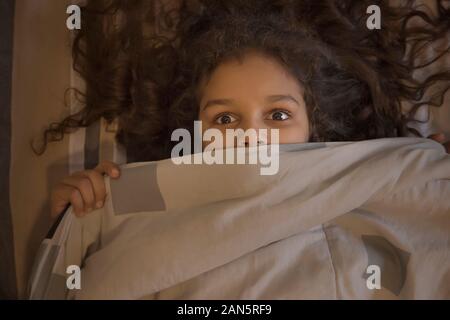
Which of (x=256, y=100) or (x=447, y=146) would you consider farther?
(x=447, y=146)

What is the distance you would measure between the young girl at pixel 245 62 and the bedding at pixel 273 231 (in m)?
0.12

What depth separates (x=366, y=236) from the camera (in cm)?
81

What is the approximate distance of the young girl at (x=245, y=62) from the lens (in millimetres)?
929

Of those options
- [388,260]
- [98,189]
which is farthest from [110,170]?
[388,260]

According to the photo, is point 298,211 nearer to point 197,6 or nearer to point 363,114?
point 363,114

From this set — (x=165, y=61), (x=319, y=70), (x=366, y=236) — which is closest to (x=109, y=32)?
(x=165, y=61)

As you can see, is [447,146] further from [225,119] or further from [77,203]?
[77,203]

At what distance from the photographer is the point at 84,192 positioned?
840 mm

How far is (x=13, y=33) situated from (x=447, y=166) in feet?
2.96

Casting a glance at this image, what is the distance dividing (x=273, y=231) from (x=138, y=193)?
0.25m

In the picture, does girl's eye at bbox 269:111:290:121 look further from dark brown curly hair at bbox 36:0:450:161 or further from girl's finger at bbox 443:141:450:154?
girl's finger at bbox 443:141:450:154

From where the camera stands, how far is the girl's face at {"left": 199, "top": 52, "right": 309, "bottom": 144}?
0.85 metres

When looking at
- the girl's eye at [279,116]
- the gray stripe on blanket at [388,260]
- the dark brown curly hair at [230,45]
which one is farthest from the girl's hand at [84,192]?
the gray stripe on blanket at [388,260]

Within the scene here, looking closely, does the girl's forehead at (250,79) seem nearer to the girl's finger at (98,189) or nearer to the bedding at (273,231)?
the bedding at (273,231)
